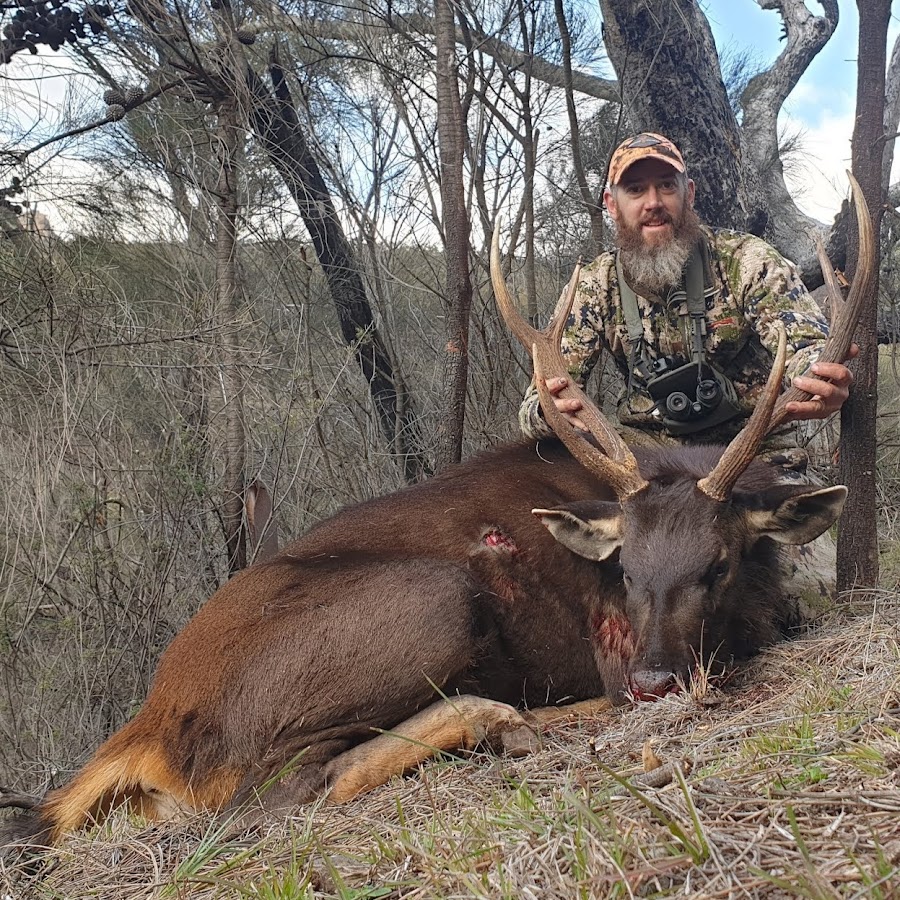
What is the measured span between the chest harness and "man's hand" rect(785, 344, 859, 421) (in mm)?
1177

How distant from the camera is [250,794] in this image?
330 centimetres

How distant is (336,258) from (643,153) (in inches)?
104

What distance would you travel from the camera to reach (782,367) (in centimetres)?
360

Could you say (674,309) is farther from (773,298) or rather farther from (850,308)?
(850,308)

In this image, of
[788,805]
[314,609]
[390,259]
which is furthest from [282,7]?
[788,805]

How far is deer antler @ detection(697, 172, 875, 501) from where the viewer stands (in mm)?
3631

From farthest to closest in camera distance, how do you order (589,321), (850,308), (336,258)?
1. (336,258)
2. (589,321)
3. (850,308)

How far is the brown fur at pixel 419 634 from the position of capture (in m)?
3.42

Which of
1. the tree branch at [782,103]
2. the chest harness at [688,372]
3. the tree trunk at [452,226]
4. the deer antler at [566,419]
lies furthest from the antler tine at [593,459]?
the tree branch at [782,103]

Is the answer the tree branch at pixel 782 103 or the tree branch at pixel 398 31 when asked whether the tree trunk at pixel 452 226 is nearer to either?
the tree branch at pixel 398 31

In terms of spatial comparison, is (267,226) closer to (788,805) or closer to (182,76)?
(182,76)

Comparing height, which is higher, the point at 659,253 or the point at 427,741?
the point at 659,253

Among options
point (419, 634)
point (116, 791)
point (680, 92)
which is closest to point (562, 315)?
point (419, 634)

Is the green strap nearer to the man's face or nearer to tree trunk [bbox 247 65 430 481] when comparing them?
the man's face
